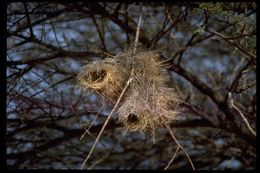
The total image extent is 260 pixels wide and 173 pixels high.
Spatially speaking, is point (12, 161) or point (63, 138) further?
point (12, 161)

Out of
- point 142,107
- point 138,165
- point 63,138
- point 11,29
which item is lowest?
point 138,165

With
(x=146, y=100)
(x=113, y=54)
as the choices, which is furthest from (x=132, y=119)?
(x=113, y=54)

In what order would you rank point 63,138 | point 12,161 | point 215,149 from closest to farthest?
point 63,138, point 12,161, point 215,149

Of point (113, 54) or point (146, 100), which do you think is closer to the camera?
point (146, 100)

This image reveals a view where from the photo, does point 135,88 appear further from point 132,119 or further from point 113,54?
point 113,54

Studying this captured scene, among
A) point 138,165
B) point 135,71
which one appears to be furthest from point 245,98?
point 135,71

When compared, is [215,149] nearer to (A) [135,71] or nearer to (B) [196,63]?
(B) [196,63]
